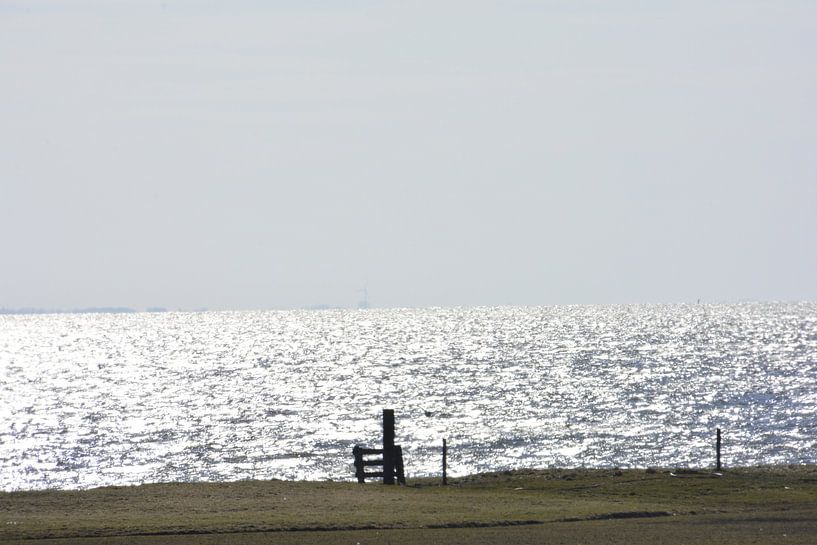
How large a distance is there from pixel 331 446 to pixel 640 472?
3404 cm

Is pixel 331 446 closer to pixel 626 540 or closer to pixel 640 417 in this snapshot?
pixel 640 417

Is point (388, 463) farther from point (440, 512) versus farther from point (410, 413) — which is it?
point (410, 413)

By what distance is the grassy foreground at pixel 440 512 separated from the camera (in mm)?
21172

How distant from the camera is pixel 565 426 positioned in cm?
7175

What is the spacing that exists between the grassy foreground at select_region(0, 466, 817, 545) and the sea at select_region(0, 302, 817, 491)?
23328mm

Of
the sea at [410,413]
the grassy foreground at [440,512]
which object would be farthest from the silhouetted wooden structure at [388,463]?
the sea at [410,413]

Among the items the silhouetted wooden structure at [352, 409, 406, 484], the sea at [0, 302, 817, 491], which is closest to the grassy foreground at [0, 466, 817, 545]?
the silhouetted wooden structure at [352, 409, 406, 484]

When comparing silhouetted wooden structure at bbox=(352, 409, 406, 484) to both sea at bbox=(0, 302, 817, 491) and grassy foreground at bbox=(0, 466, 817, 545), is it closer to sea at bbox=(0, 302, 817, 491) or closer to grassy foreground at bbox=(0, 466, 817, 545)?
grassy foreground at bbox=(0, 466, 817, 545)

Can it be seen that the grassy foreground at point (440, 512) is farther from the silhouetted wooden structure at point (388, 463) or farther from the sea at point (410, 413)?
the sea at point (410, 413)

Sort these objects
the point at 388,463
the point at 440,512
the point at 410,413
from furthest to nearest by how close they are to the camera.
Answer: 1. the point at 410,413
2. the point at 388,463
3. the point at 440,512

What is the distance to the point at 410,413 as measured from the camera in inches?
3258

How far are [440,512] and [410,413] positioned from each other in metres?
58.7

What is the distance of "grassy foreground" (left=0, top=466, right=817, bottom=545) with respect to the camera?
2117cm

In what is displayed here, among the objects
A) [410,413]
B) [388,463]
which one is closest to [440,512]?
[388,463]
